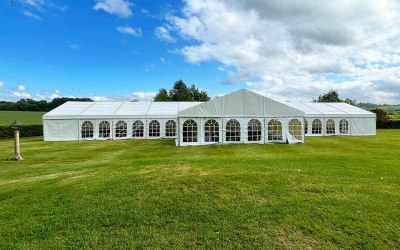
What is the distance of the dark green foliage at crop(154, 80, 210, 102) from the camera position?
59.9 meters

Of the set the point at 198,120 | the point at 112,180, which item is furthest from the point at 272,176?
the point at 198,120

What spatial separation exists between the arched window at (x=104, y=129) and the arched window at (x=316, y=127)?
1840 cm

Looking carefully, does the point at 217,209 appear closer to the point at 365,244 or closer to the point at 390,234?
the point at 365,244

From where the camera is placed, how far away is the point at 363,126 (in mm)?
27719

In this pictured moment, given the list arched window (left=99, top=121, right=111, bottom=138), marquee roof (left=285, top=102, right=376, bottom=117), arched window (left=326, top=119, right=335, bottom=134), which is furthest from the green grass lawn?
arched window (left=326, top=119, right=335, bottom=134)

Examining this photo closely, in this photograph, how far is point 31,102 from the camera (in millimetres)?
67812

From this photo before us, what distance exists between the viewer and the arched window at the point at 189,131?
1991 cm

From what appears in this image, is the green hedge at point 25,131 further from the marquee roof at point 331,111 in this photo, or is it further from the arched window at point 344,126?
the arched window at point 344,126

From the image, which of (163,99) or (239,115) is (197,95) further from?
(239,115)

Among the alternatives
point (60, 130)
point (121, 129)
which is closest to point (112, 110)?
point (121, 129)

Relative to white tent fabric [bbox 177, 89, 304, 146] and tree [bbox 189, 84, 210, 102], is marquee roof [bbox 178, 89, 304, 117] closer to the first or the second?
white tent fabric [bbox 177, 89, 304, 146]

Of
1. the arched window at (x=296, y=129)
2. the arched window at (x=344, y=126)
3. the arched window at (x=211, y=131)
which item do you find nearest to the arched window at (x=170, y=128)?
the arched window at (x=211, y=131)

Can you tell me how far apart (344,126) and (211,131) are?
14.8m

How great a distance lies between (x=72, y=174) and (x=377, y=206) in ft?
24.8
